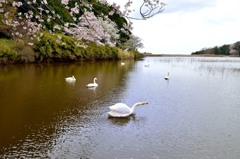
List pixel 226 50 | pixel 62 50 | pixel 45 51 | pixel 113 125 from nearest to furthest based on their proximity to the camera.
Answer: pixel 113 125
pixel 45 51
pixel 62 50
pixel 226 50

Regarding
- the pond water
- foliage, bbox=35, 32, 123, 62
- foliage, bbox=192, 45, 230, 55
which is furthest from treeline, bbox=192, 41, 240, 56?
the pond water

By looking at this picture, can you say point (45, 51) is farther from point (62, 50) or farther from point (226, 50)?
point (226, 50)

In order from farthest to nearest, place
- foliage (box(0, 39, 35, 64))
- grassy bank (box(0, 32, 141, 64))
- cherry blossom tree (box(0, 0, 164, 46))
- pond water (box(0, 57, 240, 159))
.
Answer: grassy bank (box(0, 32, 141, 64)) < foliage (box(0, 39, 35, 64)) < pond water (box(0, 57, 240, 159)) < cherry blossom tree (box(0, 0, 164, 46))

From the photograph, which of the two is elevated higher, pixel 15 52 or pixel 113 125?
pixel 15 52

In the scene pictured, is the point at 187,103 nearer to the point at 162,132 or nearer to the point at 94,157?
the point at 162,132

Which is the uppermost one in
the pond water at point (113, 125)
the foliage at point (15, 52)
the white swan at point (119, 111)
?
the foliage at point (15, 52)

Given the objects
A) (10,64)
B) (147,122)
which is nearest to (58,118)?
(147,122)

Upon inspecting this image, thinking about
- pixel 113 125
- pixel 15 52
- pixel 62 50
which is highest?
pixel 62 50

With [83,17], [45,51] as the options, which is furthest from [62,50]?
[83,17]

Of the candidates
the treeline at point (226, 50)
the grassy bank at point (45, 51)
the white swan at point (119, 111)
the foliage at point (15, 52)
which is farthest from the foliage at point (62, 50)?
the treeline at point (226, 50)

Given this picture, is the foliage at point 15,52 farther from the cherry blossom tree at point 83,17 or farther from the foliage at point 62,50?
the cherry blossom tree at point 83,17

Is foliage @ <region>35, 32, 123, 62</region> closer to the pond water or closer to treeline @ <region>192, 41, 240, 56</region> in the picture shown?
the pond water

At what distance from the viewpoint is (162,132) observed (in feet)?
Result: 25.5

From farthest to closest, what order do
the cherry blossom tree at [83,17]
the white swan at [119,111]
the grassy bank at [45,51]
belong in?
the grassy bank at [45,51]
the white swan at [119,111]
the cherry blossom tree at [83,17]
